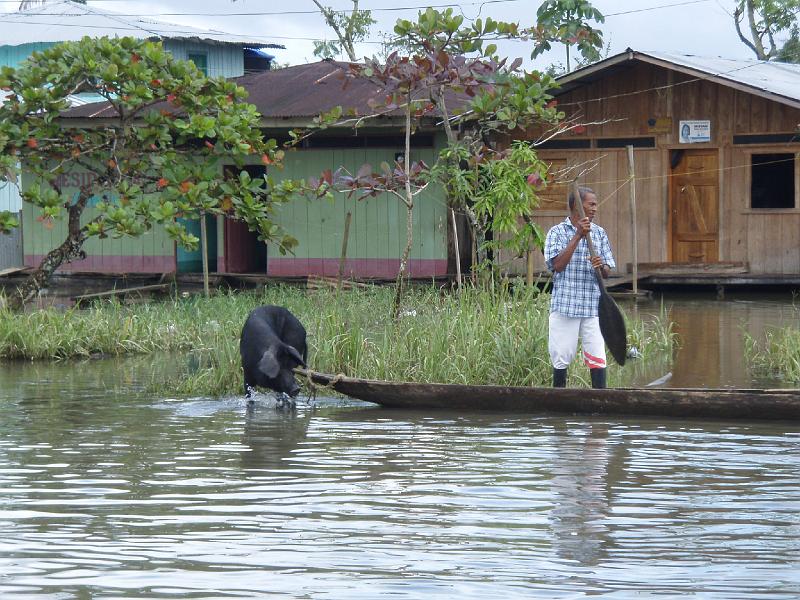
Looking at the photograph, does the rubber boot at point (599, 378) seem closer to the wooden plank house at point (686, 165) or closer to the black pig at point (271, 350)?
the black pig at point (271, 350)

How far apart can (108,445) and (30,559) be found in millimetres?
2810

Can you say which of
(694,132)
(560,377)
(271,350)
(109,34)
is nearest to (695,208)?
(694,132)

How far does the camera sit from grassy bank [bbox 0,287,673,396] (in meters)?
9.97

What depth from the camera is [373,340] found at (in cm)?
1091

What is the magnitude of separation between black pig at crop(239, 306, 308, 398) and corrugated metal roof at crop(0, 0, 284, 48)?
22.3 meters

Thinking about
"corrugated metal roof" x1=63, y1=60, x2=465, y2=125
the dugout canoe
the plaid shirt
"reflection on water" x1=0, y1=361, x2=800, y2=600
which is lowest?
"reflection on water" x1=0, y1=361, x2=800, y2=600

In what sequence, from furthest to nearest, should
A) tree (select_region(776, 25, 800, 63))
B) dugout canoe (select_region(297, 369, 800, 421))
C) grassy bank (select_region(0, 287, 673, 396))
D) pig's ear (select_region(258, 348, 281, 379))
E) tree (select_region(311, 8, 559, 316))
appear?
1. tree (select_region(776, 25, 800, 63))
2. tree (select_region(311, 8, 559, 316))
3. grassy bank (select_region(0, 287, 673, 396))
4. pig's ear (select_region(258, 348, 281, 379))
5. dugout canoe (select_region(297, 369, 800, 421))

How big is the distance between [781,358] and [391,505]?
224 inches

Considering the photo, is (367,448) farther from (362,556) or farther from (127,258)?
(127,258)

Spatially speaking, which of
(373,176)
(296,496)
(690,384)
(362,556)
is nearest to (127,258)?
(373,176)

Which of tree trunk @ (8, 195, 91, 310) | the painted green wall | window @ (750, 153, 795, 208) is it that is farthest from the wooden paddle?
window @ (750, 153, 795, 208)

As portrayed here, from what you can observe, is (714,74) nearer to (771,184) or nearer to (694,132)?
(694,132)

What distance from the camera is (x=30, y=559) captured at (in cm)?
532

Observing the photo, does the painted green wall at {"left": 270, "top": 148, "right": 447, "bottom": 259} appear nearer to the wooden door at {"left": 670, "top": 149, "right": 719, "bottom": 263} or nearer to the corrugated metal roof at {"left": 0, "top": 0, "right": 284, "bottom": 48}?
the wooden door at {"left": 670, "top": 149, "right": 719, "bottom": 263}
